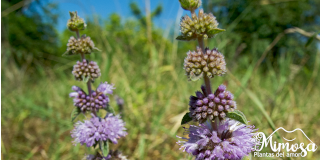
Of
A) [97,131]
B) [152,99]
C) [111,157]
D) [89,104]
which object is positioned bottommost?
[111,157]

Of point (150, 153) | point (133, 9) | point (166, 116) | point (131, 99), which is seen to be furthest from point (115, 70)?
point (133, 9)

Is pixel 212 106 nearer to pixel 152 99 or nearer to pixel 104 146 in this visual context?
pixel 104 146

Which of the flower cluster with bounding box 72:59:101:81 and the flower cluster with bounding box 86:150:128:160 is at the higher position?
the flower cluster with bounding box 72:59:101:81

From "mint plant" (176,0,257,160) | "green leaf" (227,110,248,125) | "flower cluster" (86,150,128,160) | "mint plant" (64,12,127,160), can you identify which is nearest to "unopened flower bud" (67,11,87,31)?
"mint plant" (64,12,127,160)

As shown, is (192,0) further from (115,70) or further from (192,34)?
(115,70)

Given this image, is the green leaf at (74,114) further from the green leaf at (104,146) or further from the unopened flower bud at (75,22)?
the unopened flower bud at (75,22)

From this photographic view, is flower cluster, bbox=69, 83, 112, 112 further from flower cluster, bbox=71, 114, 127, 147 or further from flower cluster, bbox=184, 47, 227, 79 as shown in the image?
flower cluster, bbox=184, 47, 227, 79

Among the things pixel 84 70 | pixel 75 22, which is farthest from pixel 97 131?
pixel 75 22
